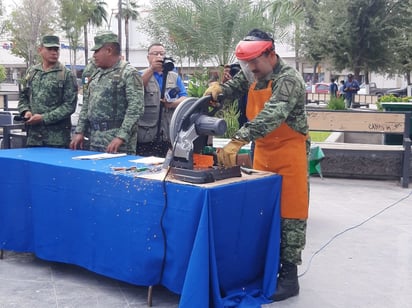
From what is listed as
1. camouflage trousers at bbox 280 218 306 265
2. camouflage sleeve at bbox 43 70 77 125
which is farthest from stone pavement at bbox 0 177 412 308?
camouflage sleeve at bbox 43 70 77 125

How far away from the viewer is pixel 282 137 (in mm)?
3840

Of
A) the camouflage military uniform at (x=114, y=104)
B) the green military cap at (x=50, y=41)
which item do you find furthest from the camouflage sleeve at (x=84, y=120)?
the green military cap at (x=50, y=41)

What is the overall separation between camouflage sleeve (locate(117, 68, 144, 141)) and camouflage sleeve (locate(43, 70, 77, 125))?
0.76 meters

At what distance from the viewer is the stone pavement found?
3912 millimetres

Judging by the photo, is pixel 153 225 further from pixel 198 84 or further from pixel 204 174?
pixel 198 84

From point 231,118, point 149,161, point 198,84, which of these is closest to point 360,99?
point 198,84

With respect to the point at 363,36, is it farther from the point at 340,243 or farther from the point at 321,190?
the point at 340,243

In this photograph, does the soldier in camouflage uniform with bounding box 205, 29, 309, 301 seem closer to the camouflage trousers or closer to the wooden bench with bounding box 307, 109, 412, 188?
the camouflage trousers

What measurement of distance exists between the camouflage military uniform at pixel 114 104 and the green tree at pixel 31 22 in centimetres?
3008

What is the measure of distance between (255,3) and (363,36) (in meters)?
8.40

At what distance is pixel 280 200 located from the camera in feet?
12.8

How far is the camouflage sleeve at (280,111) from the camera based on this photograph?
3562 mm

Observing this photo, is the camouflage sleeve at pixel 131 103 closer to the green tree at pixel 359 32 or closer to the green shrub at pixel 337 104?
the green shrub at pixel 337 104

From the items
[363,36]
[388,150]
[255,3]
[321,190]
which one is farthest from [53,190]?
[363,36]
